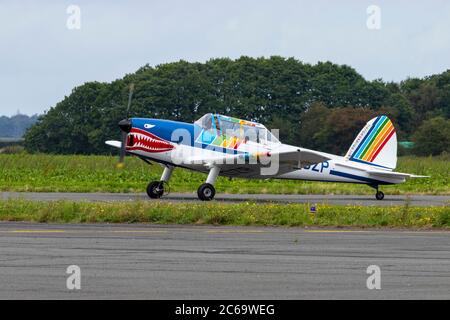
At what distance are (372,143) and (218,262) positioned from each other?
18987mm

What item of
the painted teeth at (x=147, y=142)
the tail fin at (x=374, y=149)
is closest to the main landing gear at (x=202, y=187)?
the painted teeth at (x=147, y=142)

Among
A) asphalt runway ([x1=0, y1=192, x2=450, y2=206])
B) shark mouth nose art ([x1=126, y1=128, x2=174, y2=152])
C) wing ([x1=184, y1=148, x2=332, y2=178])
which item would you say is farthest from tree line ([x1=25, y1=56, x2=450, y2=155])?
shark mouth nose art ([x1=126, y1=128, x2=174, y2=152])

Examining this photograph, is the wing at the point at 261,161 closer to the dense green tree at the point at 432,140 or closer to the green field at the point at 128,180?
the green field at the point at 128,180

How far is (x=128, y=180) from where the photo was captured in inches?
1642

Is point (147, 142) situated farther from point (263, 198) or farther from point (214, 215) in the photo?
point (214, 215)

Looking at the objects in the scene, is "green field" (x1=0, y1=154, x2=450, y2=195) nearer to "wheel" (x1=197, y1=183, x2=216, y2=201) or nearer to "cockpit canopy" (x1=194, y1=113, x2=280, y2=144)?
"cockpit canopy" (x1=194, y1=113, x2=280, y2=144)

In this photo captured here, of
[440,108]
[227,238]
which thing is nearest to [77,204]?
[227,238]

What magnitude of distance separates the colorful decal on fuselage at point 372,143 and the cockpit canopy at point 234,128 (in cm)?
355

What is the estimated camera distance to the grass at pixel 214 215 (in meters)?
21.6

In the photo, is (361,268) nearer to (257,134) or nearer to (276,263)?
(276,263)

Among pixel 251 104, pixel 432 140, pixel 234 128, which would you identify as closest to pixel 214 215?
pixel 234 128
